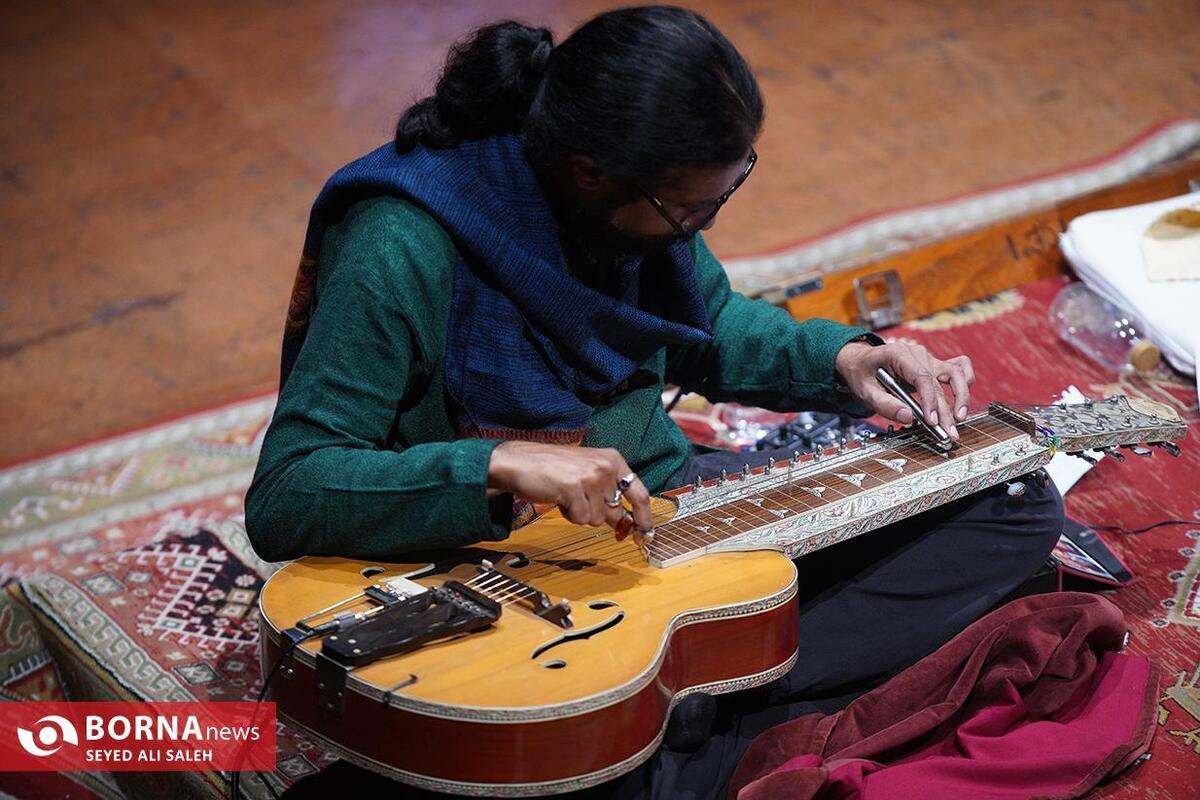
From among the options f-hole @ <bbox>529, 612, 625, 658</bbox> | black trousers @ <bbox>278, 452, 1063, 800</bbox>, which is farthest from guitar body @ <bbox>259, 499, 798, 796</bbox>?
black trousers @ <bbox>278, 452, 1063, 800</bbox>

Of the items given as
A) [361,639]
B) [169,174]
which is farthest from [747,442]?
[169,174]

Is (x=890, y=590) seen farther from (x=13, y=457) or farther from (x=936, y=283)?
(x=13, y=457)

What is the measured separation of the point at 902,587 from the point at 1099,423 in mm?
434

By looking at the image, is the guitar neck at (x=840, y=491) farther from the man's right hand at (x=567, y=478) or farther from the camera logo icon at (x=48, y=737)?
Answer: the camera logo icon at (x=48, y=737)

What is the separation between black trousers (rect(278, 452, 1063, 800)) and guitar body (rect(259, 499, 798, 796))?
0.25 metres

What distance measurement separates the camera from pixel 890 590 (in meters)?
2.19

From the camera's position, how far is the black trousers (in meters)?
2.16

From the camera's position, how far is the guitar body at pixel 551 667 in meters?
1.64

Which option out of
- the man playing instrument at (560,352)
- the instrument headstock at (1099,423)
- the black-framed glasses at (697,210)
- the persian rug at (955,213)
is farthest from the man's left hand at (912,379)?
the persian rug at (955,213)

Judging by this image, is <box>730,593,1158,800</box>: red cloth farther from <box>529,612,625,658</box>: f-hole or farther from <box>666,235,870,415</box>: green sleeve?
<box>666,235,870,415</box>: green sleeve

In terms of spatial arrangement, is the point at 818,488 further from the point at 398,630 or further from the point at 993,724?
the point at 398,630

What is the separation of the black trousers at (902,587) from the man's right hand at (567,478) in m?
0.52

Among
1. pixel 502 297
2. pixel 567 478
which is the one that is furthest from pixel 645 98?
pixel 567 478

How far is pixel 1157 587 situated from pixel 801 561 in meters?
0.76
